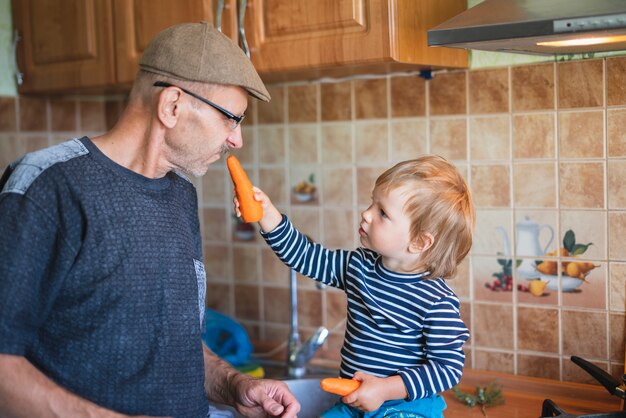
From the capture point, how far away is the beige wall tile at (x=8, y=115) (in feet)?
7.48

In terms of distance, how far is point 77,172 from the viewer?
1335 mm

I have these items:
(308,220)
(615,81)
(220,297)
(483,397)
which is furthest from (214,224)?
(615,81)

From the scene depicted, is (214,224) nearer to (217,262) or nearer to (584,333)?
(217,262)

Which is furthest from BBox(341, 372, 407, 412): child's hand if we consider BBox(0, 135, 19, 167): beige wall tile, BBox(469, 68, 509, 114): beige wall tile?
BBox(0, 135, 19, 167): beige wall tile

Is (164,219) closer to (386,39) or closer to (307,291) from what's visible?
(386,39)

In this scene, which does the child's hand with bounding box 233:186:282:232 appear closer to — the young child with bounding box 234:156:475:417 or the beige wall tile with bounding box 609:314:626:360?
the young child with bounding box 234:156:475:417

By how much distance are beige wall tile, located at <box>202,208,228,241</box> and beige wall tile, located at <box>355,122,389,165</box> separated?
0.51 meters

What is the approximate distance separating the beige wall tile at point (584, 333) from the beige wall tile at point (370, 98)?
70 centimetres

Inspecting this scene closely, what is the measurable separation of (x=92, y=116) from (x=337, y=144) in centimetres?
87

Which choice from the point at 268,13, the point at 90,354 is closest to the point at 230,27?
the point at 268,13

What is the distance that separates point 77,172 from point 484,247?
1.04 meters

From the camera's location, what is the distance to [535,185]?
185 cm

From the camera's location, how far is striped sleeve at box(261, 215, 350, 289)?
159 centimetres

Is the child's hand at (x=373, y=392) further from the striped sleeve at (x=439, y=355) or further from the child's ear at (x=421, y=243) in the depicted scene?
the child's ear at (x=421, y=243)
